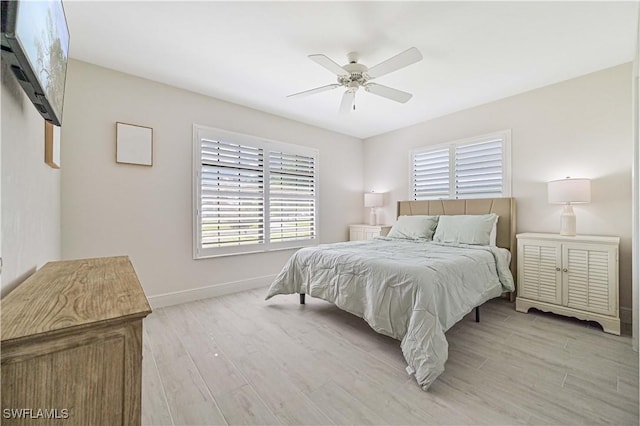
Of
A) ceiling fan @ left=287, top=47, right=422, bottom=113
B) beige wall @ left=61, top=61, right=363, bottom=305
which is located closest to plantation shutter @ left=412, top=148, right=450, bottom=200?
ceiling fan @ left=287, top=47, right=422, bottom=113

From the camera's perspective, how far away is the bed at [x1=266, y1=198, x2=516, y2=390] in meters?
1.85

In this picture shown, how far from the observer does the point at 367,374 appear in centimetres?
188

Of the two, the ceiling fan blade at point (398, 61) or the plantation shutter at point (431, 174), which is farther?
the plantation shutter at point (431, 174)

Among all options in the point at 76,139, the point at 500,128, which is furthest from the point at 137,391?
the point at 500,128

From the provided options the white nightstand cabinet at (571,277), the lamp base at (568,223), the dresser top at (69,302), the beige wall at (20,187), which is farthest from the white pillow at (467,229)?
the beige wall at (20,187)

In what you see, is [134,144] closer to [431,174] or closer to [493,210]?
[431,174]

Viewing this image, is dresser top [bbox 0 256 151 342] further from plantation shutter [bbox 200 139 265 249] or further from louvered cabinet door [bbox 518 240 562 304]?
louvered cabinet door [bbox 518 240 562 304]

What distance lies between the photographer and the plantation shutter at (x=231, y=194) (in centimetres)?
354

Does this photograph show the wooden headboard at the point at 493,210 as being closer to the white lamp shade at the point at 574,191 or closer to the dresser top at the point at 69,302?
the white lamp shade at the point at 574,191

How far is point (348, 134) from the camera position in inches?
207

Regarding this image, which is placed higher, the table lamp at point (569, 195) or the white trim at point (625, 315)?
the table lamp at point (569, 195)

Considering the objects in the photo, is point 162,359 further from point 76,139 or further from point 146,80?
point 146,80

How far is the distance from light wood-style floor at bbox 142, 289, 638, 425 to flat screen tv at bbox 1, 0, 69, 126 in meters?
1.68

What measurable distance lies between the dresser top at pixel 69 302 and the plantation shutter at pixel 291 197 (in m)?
2.94
